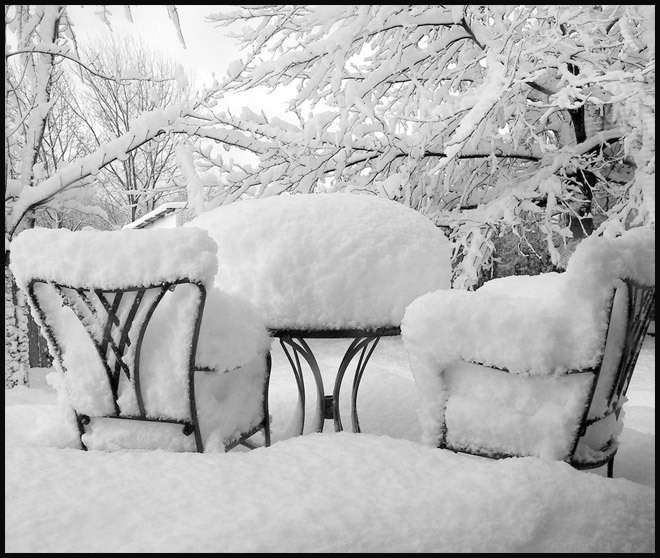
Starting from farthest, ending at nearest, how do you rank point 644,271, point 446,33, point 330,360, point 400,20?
point 330,360 → point 446,33 → point 400,20 → point 644,271

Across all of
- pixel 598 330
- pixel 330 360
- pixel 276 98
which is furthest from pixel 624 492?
Answer: pixel 330 360

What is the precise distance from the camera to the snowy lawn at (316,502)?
4.14 ft

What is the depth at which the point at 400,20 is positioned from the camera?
4.42 m

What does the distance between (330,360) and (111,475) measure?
597cm

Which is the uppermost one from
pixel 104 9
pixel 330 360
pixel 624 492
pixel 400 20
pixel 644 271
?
pixel 400 20

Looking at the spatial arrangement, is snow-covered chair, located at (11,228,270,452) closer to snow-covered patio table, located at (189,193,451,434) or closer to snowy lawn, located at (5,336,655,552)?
snowy lawn, located at (5,336,655,552)

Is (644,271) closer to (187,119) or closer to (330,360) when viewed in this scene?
(187,119)

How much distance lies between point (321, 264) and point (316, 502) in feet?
2.97

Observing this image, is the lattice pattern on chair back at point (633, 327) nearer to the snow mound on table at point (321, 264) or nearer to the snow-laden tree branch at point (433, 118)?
the snow mound on table at point (321, 264)

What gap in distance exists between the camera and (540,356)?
1.63 m

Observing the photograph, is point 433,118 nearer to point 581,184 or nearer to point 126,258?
point 581,184

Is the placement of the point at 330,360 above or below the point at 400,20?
below

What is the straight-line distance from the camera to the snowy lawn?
1.26m

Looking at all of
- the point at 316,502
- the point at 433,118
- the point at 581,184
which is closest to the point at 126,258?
the point at 316,502
